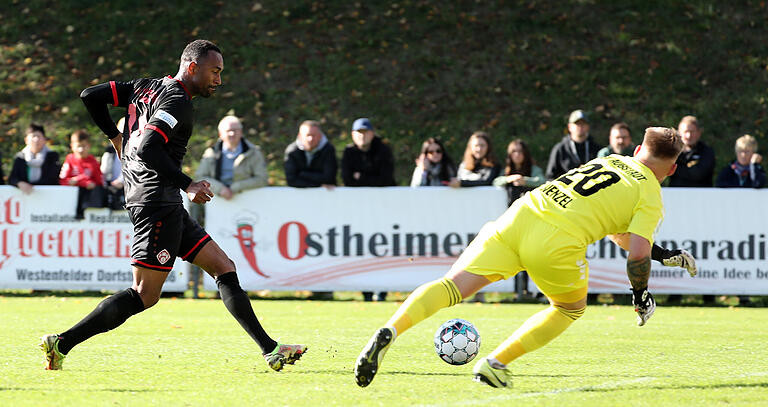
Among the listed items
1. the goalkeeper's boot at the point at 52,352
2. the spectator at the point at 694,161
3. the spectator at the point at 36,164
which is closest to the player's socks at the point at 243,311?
the goalkeeper's boot at the point at 52,352

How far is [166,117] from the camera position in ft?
22.3

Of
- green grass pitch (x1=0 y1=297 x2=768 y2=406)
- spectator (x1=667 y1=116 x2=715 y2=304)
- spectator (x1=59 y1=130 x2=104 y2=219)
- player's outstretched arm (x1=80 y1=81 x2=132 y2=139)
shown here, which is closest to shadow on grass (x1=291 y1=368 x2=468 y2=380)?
green grass pitch (x1=0 y1=297 x2=768 y2=406)

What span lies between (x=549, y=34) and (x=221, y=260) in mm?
18076

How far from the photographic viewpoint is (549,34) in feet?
80.1

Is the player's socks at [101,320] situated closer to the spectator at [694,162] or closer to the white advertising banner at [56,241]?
the white advertising banner at [56,241]

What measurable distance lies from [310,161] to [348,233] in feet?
3.76

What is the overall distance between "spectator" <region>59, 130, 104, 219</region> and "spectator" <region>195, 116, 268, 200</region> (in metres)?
1.34

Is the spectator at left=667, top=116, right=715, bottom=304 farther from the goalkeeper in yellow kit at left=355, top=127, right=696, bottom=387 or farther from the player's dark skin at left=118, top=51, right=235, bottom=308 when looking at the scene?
→ the player's dark skin at left=118, top=51, right=235, bottom=308

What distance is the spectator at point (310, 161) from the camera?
49.2 ft

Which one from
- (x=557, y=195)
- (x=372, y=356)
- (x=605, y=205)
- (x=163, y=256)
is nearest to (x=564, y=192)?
(x=557, y=195)

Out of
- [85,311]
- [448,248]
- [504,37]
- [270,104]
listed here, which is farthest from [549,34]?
[85,311]

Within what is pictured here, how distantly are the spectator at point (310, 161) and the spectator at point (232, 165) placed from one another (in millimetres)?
449

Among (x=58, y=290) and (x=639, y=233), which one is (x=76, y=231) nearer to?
(x=58, y=290)

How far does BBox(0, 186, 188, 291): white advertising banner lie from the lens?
14.8 metres
